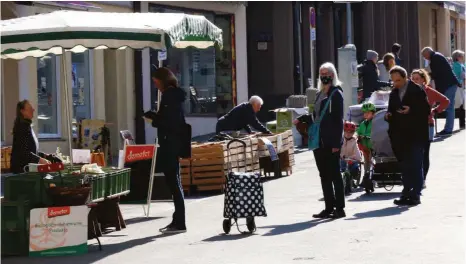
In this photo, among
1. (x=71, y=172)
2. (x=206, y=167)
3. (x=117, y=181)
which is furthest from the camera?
(x=206, y=167)

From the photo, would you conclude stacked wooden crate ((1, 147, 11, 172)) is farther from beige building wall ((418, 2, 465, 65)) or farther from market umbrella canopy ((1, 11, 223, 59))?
beige building wall ((418, 2, 465, 65))

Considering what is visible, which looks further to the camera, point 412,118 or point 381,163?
point 381,163

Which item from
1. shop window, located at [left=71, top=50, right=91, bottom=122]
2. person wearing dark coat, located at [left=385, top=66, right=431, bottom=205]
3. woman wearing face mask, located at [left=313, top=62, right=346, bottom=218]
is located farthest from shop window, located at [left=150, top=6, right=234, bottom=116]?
woman wearing face mask, located at [left=313, top=62, right=346, bottom=218]

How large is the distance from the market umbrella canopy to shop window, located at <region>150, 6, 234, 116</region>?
15.8 metres

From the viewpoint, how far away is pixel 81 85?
84.5 feet

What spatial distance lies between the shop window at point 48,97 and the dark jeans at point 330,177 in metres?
10.2

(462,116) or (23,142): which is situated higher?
A: (462,116)

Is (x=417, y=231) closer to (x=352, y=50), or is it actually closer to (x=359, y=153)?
(x=359, y=153)

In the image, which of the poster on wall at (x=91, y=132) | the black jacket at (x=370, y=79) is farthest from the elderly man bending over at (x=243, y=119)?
the black jacket at (x=370, y=79)

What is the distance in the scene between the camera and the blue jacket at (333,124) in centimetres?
1451

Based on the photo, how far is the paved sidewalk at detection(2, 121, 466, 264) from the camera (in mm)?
11289

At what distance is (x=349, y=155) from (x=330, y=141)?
112 inches

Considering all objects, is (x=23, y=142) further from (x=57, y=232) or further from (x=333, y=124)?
(x=333, y=124)

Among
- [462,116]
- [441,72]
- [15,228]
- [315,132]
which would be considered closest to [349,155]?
[315,132]
